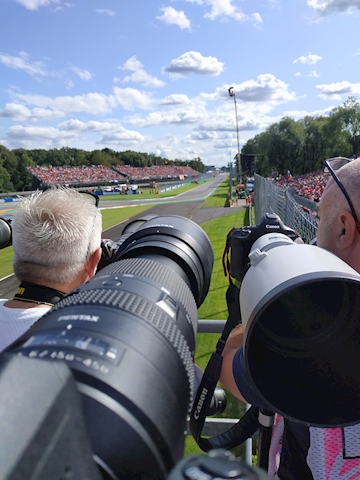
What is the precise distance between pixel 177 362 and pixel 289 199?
5.06 m

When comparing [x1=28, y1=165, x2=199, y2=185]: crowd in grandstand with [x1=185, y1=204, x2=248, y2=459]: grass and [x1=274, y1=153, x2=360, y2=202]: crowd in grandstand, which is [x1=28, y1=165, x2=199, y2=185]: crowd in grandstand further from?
[x1=185, y1=204, x2=248, y2=459]: grass

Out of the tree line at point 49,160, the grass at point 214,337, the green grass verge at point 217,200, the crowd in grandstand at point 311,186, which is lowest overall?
the green grass verge at point 217,200

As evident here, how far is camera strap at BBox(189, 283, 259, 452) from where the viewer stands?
5.83ft

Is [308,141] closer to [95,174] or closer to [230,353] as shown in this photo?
[95,174]

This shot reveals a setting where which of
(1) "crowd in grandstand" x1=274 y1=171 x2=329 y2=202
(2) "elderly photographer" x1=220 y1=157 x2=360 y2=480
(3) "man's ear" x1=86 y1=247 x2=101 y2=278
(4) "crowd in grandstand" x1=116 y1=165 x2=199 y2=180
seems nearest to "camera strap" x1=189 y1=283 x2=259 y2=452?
(2) "elderly photographer" x1=220 y1=157 x2=360 y2=480

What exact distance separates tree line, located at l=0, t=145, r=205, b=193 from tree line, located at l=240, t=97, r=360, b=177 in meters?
47.1

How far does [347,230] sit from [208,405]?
1.01 m

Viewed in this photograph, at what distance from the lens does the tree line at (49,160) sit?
8100 cm

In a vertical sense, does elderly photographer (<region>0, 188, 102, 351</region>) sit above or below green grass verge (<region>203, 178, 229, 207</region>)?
above

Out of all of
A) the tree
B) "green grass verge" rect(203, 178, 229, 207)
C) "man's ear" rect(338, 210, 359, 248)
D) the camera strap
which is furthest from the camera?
the tree

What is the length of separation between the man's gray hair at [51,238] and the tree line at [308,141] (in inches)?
2793

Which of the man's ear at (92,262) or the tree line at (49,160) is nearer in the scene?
the man's ear at (92,262)

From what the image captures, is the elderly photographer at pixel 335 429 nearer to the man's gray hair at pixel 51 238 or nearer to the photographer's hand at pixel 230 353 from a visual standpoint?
the photographer's hand at pixel 230 353

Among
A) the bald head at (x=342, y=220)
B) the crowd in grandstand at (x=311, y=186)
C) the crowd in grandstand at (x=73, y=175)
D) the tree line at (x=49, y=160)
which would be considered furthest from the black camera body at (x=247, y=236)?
the crowd in grandstand at (x=73, y=175)
